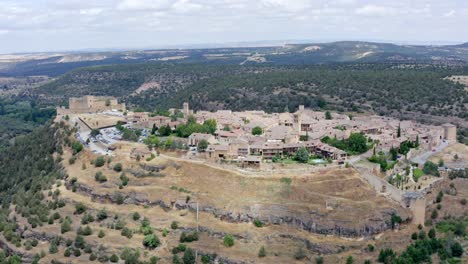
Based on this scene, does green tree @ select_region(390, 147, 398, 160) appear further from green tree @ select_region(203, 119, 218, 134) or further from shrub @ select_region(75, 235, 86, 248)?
shrub @ select_region(75, 235, 86, 248)

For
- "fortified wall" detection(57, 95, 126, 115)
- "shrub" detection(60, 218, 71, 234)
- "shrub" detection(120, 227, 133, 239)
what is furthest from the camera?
"fortified wall" detection(57, 95, 126, 115)

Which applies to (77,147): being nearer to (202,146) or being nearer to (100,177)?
(100,177)

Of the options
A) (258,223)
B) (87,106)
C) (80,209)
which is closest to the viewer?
(258,223)

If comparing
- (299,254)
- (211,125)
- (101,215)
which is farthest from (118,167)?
(299,254)

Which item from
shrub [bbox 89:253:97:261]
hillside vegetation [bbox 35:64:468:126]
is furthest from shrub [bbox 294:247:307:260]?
hillside vegetation [bbox 35:64:468:126]

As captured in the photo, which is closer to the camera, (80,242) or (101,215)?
(80,242)

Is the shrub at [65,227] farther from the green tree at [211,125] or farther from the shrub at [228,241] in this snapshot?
the green tree at [211,125]

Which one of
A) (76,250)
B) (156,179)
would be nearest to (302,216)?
(156,179)
